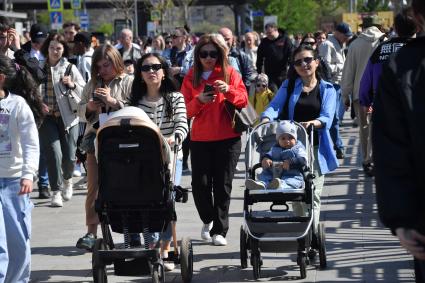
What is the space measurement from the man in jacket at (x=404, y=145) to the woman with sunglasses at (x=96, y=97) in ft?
14.4

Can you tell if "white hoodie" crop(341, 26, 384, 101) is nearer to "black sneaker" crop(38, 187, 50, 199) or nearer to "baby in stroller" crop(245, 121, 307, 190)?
"black sneaker" crop(38, 187, 50, 199)

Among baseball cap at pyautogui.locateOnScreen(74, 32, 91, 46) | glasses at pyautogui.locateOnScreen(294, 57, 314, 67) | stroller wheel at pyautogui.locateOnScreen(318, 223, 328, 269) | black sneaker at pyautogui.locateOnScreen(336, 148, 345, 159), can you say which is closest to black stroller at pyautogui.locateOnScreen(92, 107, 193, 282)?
stroller wheel at pyautogui.locateOnScreen(318, 223, 328, 269)

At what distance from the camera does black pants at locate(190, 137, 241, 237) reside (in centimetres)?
922

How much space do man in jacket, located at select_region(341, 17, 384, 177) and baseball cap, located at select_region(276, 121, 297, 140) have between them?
18.6 ft

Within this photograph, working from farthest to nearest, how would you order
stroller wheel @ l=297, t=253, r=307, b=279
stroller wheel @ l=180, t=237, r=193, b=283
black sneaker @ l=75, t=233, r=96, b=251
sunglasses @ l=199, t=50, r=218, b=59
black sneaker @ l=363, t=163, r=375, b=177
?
1. black sneaker @ l=363, t=163, r=375, b=177
2. sunglasses @ l=199, t=50, r=218, b=59
3. black sneaker @ l=75, t=233, r=96, b=251
4. stroller wheel @ l=297, t=253, r=307, b=279
5. stroller wheel @ l=180, t=237, r=193, b=283

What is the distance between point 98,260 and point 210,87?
2.12 m

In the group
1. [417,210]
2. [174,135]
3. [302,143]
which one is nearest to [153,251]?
[174,135]

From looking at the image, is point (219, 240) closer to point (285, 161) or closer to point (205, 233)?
point (205, 233)

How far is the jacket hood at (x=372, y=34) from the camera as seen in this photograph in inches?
556

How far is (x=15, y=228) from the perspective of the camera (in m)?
6.98

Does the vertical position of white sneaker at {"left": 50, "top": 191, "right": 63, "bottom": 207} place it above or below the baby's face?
below

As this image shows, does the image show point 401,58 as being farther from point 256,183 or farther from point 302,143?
point 302,143

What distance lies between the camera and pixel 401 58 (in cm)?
392

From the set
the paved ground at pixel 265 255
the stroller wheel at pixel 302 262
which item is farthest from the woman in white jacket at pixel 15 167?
the stroller wheel at pixel 302 262
